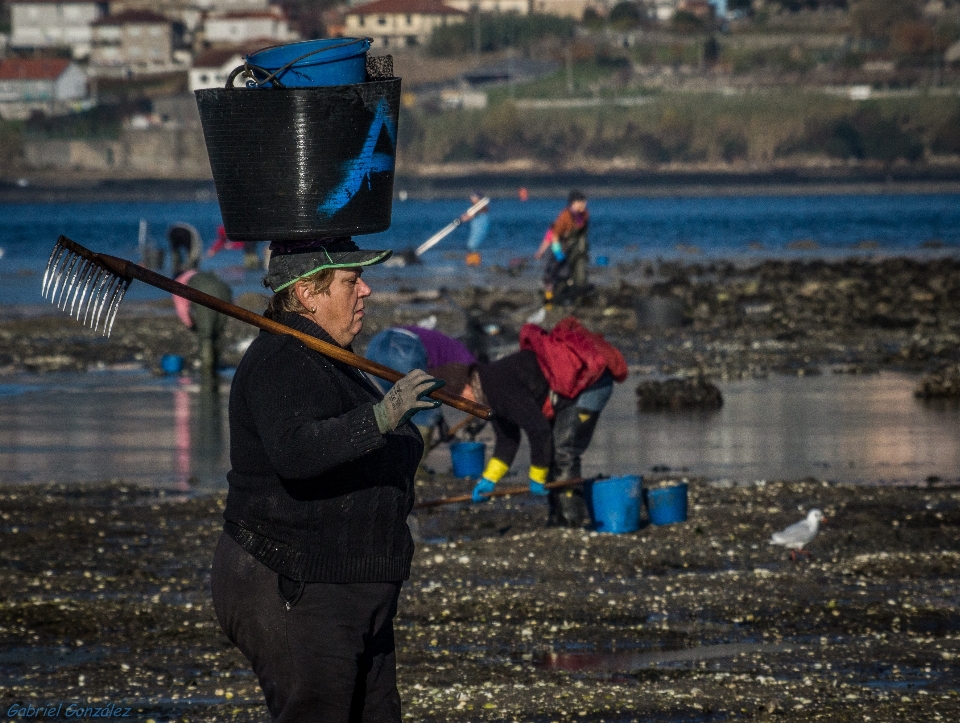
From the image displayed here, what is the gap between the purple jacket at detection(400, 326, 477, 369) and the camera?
9820mm

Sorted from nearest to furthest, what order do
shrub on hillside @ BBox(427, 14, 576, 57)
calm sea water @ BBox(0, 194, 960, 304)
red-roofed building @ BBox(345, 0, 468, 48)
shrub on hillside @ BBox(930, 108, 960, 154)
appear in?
calm sea water @ BBox(0, 194, 960, 304) < shrub on hillside @ BBox(930, 108, 960, 154) < red-roofed building @ BBox(345, 0, 468, 48) < shrub on hillside @ BBox(427, 14, 576, 57)

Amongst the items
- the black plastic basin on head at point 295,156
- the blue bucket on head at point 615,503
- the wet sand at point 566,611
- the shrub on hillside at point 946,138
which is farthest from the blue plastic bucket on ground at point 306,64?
the shrub on hillside at point 946,138

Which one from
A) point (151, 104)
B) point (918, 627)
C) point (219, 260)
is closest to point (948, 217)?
point (219, 260)

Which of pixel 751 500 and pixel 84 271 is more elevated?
pixel 84 271

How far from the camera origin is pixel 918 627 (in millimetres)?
7477

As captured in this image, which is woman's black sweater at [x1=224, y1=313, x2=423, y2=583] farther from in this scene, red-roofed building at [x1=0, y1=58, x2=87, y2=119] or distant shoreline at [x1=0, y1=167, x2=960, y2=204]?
red-roofed building at [x1=0, y1=58, x2=87, y2=119]

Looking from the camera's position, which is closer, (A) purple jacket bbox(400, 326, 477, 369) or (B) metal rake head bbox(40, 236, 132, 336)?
(B) metal rake head bbox(40, 236, 132, 336)

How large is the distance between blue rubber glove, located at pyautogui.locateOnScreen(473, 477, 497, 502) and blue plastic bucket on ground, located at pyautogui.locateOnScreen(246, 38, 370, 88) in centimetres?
427

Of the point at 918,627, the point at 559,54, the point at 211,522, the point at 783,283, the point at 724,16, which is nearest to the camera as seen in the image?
the point at 918,627

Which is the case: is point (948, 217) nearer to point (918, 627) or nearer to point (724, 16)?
point (918, 627)

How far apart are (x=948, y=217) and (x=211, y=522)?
215 ft

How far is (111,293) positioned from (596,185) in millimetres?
117369

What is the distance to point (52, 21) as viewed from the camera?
6767 inches

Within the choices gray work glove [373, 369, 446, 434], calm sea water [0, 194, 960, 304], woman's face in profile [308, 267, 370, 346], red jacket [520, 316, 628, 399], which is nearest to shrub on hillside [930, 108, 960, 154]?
calm sea water [0, 194, 960, 304]
